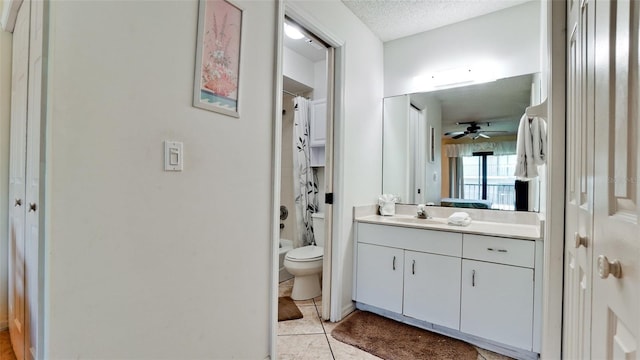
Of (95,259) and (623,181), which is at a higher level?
(623,181)

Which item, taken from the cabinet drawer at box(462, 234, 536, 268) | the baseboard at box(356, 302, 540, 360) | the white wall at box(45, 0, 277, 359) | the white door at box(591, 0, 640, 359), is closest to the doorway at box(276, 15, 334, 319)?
the baseboard at box(356, 302, 540, 360)

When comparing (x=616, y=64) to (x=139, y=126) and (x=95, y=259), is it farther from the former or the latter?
(x=95, y=259)

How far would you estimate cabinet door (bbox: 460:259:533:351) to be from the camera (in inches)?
65.8

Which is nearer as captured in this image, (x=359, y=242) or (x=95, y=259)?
(x=95, y=259)

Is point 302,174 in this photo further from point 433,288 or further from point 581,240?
point 581,240

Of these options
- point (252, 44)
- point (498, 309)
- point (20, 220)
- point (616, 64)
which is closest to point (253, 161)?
point (252, 44)

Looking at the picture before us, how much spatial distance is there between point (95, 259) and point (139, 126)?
18.7 inches

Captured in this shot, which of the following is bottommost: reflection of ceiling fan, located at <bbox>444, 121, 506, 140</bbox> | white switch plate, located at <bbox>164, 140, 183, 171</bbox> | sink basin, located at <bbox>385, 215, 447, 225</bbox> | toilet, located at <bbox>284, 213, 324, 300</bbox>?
toilet, located at <bbox>284, 213, 324, 300</bbox>

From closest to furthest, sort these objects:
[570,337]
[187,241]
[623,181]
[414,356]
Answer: [623,181] < [570,337] < [187,241] < [414,356]

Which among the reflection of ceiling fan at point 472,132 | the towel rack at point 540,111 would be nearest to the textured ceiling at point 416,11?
the reflection of ceiling fan at point 472,132

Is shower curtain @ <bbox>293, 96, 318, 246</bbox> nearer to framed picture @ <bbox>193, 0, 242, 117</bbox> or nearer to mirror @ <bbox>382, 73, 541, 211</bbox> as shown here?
mirror @ <bbox>382, 73, 541, 211</bbox>

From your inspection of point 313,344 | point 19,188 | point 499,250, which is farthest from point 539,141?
point 19,188

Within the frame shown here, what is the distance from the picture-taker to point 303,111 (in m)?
3.27

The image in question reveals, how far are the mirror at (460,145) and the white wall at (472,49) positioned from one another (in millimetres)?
124
